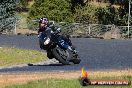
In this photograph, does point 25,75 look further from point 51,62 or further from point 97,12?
point 97,12

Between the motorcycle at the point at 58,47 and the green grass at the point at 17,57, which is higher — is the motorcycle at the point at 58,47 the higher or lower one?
the higher one

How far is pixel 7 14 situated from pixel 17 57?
69.7 ft

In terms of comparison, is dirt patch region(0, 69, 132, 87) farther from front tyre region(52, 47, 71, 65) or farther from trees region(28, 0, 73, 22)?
trees region(28, 0, 73, 22)

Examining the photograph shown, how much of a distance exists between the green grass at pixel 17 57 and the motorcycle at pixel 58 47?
2922mm

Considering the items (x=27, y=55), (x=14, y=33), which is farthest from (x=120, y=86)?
(x=14, y=33)

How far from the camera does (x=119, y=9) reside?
4172 centimetres

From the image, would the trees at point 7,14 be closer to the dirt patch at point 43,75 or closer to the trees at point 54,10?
the trees at point 54,10

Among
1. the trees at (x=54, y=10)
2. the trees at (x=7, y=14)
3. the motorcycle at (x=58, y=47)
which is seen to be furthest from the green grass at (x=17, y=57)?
the trees at (x=54, y=10)

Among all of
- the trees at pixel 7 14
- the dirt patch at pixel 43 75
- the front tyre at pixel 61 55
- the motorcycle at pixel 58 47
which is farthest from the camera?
the trees at pixel 7 14

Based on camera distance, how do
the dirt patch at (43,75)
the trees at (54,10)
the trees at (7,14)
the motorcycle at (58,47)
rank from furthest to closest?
1. the trees at (54,10)
2. the trees at (7,14)
3. the motorcycle at (58,47)
4. the dirt patch at (43,75)

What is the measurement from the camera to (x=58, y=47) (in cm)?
1862

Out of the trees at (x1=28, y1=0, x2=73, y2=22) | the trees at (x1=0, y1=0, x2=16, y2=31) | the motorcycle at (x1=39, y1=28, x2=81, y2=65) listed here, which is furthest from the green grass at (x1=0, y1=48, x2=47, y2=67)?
the trees at (x1=28, y1=0, x2=73, y2=22)

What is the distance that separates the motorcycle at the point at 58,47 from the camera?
1811 centimetres

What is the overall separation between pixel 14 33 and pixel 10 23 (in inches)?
39.5
